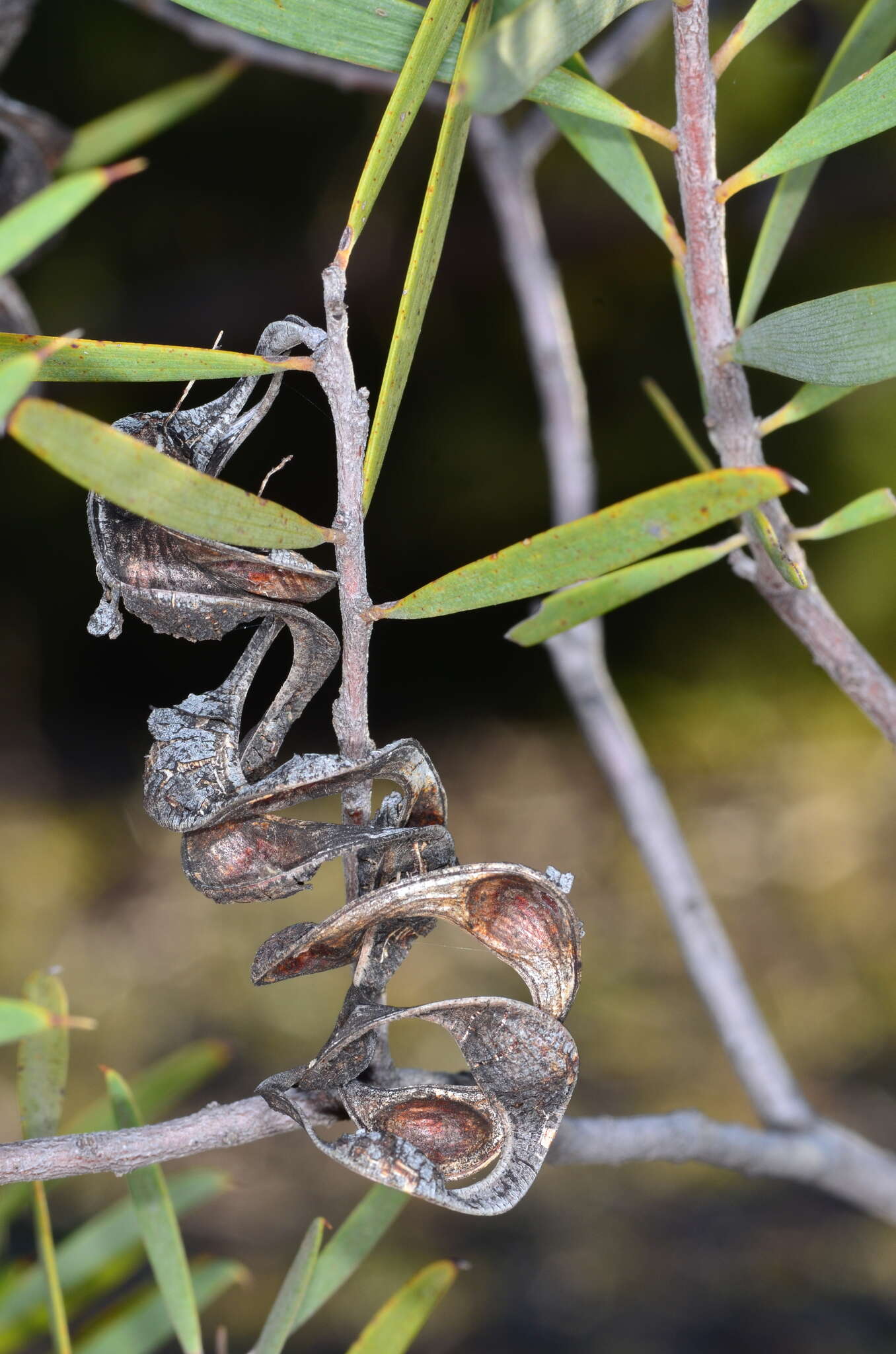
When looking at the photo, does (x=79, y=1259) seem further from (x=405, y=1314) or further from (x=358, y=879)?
(x=358, y=879)

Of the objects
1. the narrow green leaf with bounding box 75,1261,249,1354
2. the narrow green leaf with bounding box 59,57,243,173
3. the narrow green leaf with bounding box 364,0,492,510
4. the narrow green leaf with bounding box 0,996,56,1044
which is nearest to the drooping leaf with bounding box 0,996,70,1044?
the narrow green leaf with bounding box 0,996,56,1044

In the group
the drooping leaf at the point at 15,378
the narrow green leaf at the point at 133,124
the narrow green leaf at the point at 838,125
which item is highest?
the narrow green leaf at the point at 133,124

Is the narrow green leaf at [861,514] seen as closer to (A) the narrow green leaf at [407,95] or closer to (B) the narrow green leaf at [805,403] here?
(B) the narrow green leaf at [805,403]

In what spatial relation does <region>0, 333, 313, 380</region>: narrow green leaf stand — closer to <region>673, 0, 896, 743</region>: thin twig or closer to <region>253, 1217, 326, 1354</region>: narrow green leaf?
<region>673, 0, 896, 743</region>: thin twig

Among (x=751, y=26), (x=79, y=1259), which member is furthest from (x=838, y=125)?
(x=79, y=1259)

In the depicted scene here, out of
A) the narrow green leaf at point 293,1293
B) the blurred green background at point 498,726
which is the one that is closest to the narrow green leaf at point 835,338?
the narrow green leaf at point 293,1293

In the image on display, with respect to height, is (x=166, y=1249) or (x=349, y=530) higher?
(x=349, y=530)

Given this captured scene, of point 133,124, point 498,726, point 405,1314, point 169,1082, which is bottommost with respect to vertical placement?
point 405,1314
